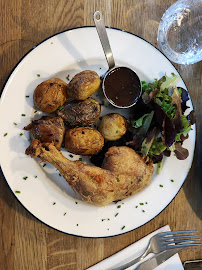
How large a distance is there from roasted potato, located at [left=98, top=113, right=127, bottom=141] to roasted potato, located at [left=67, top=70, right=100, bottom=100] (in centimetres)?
21

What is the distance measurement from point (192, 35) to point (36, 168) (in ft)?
4.72

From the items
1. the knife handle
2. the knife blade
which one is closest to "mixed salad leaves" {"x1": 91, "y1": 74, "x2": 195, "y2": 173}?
the knife blade

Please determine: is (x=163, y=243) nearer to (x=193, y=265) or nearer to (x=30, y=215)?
(x=193, y=265)

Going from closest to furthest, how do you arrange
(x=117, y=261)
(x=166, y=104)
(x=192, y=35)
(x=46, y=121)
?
1. (x=46, y=121)
2. (x=166, y=104)
3. (x=117, y=261)
4. (x=192, y=35)

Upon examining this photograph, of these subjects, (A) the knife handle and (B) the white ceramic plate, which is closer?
(B) the white ceramic plate

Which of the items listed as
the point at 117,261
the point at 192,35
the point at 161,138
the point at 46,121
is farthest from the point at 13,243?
the point at 192,35

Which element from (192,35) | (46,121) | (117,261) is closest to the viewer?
(46,121)

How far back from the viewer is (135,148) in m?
1.93

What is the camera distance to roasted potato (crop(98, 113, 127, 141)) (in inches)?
72.3

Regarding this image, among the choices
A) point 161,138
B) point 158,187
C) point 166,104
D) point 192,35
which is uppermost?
point 192,35

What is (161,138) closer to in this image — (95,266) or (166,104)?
(166,104)

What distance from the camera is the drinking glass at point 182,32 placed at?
2.11 metres

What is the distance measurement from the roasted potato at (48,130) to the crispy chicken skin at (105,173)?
0.16 ft

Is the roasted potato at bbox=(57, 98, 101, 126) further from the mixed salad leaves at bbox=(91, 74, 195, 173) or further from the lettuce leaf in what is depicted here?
the lettuce leaf
